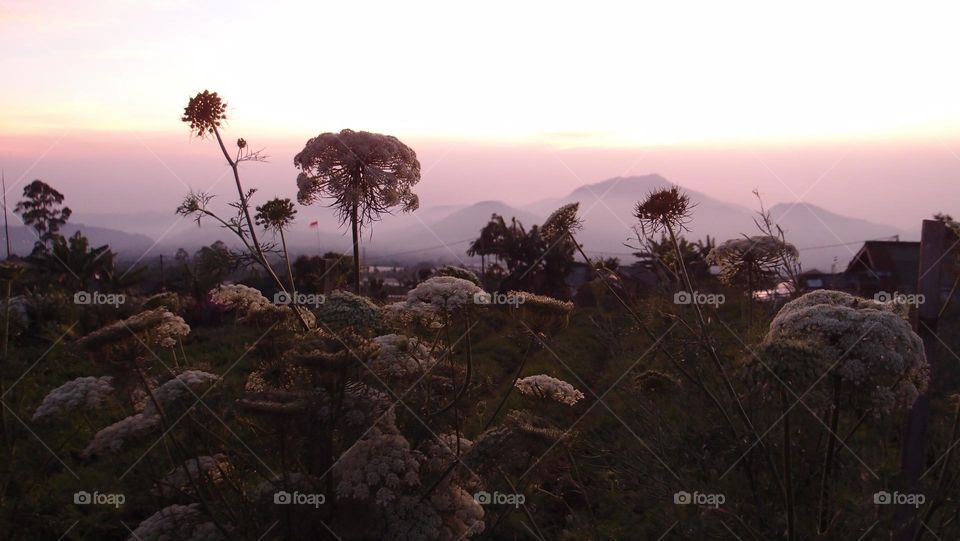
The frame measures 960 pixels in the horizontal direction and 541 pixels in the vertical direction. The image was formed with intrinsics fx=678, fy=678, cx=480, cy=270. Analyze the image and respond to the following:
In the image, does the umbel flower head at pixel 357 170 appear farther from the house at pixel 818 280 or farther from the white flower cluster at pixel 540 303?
the house at pixel 818 280

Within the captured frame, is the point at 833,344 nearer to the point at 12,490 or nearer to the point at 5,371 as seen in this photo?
the point at 12,490

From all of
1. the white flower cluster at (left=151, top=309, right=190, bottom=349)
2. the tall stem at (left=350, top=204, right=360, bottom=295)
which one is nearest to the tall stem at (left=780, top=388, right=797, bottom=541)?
the tall stem at (left=350, top=204, right=360, bottom=295)

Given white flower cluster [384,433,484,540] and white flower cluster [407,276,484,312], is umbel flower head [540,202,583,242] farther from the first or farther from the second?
white flower cluster [384,433,484,540]

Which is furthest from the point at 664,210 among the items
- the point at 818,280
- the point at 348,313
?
the point at 818,280

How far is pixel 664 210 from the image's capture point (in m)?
5.14

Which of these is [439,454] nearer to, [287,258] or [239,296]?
[287,258]

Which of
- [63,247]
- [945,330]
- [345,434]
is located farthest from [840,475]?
[63,247]

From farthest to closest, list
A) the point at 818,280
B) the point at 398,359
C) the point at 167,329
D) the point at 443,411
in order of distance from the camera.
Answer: the point at 818,280, the point at 167,329, the point at 443,411, the point at 398,359

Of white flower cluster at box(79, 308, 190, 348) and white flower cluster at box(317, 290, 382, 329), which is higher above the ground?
white flower cluster at box(317, 290, 382, 329)

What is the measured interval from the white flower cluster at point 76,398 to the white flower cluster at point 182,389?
827 millimetres

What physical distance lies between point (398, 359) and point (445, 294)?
1.84 ft

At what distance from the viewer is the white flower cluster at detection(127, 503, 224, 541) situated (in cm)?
432

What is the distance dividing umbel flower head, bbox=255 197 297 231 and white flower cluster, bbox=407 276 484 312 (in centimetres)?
125

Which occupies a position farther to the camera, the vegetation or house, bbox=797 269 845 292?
house, bbox=797 269 845 292
